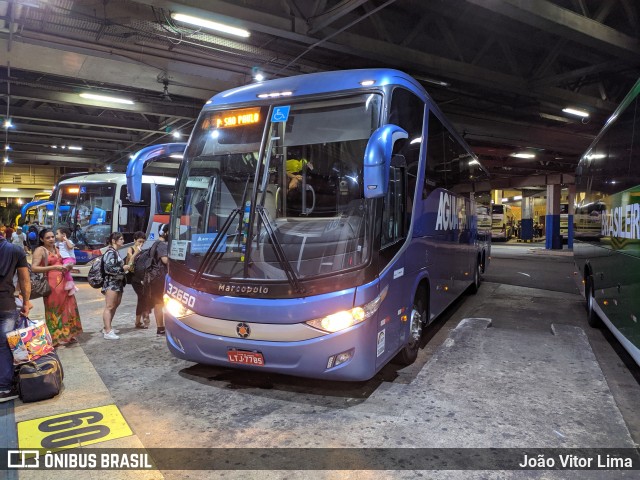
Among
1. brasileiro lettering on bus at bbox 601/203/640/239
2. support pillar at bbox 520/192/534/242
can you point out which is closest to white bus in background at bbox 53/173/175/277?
brasileiro lettering on bus at bbox 601/203/640/239

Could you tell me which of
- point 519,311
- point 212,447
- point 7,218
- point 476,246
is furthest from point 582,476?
point 7,218

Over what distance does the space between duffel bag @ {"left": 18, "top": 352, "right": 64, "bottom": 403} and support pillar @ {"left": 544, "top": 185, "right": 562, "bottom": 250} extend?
1220 inches

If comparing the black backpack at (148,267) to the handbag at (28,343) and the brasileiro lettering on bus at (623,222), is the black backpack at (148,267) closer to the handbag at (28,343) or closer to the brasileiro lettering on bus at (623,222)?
the handbag at (28,343)

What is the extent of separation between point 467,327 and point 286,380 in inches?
154

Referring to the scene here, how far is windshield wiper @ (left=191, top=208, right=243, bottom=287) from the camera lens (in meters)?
4.51

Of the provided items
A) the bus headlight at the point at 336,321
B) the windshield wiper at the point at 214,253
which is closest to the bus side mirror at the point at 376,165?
the bus headlight at the point at 336,321

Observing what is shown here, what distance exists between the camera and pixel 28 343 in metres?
4.55

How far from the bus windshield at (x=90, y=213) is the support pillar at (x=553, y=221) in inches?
1067

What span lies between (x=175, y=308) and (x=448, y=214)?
4708mm

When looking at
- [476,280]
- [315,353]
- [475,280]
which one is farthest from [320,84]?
[476,280]

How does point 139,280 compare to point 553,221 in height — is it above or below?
below

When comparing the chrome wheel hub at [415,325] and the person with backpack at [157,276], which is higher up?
the person with backpack at [157,276]

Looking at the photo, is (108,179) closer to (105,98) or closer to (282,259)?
(105,98)

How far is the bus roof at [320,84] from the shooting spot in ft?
15.2
